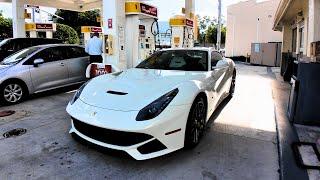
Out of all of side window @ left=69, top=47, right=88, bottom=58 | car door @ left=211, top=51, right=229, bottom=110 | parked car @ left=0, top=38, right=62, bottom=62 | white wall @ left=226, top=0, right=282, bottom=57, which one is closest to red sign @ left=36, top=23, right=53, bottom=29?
parked car @ left=0, top=38, right=62, bottom=62

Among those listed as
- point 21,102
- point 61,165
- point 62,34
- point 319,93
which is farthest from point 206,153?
point 62,34

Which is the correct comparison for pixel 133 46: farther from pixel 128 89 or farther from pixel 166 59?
pixel 128 89

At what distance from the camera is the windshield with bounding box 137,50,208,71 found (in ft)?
16.5

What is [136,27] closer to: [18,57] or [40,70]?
[40,70]

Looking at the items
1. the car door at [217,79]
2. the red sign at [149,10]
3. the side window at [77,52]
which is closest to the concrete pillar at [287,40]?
the red sign at [149,10]

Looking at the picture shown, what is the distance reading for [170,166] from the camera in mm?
3547

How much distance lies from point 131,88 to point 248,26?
22617 millimetres

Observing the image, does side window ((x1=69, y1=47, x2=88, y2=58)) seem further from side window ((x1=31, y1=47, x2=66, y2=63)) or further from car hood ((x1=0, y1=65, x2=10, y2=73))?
car hood ((x1=0, y1=65, x2=10, y2=73))

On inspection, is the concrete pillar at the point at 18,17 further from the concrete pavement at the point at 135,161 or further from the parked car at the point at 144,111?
the parked car at the point at 144,111

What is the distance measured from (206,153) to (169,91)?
969 millimetres

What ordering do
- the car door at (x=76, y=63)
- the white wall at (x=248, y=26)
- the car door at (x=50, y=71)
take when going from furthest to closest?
the white wall at (x=248, y=26)
the car door at (x=76, y=63)
the car door at (x=50, y=71)

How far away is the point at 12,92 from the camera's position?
6625 millimetres

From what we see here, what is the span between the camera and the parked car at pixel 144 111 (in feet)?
10.9

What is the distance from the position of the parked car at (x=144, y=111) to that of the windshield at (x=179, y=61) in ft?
1.18
